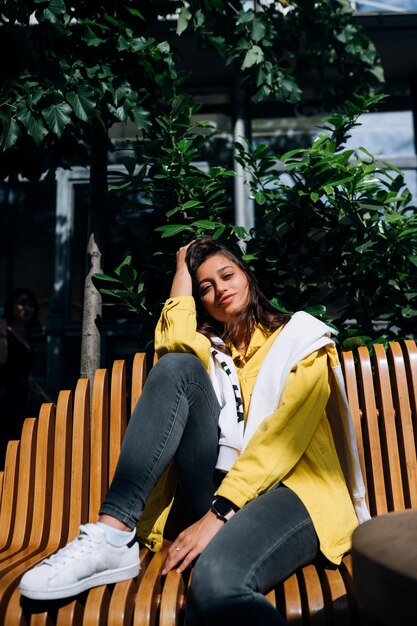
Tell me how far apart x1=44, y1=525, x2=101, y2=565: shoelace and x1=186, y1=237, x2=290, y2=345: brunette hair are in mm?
930

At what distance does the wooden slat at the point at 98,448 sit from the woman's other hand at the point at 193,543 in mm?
513

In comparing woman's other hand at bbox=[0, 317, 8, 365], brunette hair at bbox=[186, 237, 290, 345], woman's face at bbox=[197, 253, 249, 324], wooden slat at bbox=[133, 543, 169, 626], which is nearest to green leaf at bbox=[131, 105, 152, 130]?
brunette hair at bbox=[186, 237, 290, 345]

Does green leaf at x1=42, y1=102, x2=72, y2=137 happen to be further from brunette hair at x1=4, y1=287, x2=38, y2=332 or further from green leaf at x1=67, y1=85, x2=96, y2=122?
brunette hair at x1=4, y1=287, x2=38, y2=332

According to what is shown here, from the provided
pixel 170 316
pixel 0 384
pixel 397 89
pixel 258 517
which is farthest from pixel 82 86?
pixel 397 89

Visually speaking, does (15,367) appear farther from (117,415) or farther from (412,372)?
(412,372)

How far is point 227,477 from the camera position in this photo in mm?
1753

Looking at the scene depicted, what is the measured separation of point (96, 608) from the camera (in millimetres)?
1519

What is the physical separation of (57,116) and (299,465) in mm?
1749

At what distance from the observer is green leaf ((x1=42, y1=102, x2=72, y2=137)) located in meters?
2.54

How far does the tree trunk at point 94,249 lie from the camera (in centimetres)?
287

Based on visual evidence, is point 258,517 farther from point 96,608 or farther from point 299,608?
point 96,608

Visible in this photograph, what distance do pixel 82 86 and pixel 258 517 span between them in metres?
1.91

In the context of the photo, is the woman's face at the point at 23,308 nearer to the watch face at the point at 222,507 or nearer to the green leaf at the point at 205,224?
the green leaf at the point at 205,224

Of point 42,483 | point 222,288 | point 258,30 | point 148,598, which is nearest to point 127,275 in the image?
point 222,288
